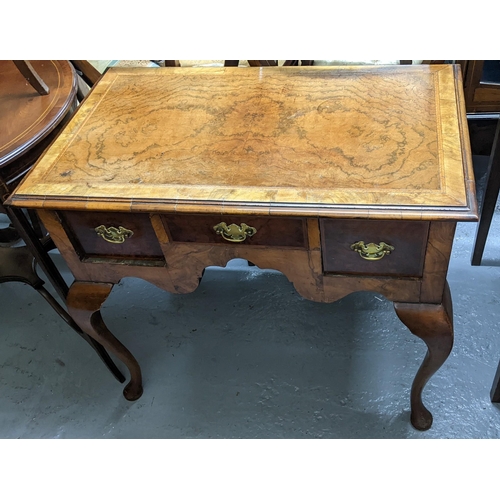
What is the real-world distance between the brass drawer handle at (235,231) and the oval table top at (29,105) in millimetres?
492

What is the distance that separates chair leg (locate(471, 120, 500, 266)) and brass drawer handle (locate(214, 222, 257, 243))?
75 centimetres

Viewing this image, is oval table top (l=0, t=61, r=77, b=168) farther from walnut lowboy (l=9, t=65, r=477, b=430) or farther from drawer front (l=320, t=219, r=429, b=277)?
drawer front (l=320, t=219, r=429, b=277)

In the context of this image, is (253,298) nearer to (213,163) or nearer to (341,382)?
(341,382)

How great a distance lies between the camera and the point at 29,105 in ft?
4.12

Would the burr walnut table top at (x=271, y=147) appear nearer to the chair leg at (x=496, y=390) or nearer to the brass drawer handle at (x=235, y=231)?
the brass drawer handle at (x=235, y=231)

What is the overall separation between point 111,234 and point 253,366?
0.62 metres

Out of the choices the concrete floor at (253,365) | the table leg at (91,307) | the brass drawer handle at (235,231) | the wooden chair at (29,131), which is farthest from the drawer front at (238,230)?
the concrete floor at (253,365)

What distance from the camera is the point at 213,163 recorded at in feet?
3.25

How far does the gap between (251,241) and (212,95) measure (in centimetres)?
39

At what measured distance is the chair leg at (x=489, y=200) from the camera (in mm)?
1355

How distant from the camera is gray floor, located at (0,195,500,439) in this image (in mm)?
1334

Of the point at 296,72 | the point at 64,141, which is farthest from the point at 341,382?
the point at 64,141

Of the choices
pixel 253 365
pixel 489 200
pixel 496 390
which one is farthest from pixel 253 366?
pixel 489 200

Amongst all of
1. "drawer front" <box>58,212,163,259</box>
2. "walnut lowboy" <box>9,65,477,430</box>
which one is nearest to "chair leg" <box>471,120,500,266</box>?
"walnut lowboy" <box>9,65,477,430</box>
